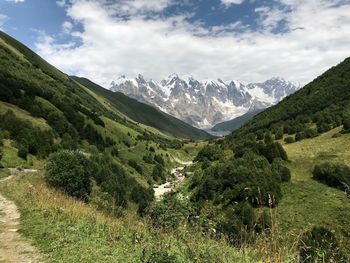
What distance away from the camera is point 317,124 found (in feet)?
239

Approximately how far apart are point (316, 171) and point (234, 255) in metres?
34.9

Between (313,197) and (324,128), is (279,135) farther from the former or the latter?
(313,197)

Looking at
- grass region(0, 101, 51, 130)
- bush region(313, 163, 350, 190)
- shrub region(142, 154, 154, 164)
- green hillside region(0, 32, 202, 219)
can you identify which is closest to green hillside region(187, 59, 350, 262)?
bush region(313, 163, 350, 190)

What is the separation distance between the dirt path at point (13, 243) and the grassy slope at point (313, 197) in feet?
50.9

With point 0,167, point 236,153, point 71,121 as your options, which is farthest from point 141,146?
point 0,167

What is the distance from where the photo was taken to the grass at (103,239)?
35.4ft

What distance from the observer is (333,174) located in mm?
39562

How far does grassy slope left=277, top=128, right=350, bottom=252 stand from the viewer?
1280 inches

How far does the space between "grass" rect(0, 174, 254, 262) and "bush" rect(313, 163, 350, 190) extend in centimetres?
3039

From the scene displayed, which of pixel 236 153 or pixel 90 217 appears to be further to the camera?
pixel 236 153

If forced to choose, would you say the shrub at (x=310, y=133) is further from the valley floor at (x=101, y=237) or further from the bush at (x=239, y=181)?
the valley floor at (x=101, y=237)

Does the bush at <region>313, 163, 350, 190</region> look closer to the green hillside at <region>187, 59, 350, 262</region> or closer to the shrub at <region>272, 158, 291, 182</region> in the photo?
the green hillside at <region>187, 59, 350, 262</region>

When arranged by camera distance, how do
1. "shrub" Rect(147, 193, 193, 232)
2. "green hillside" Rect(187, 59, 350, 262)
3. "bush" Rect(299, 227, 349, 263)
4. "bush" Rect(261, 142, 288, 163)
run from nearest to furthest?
"bush" Rect(299, 227, 349, 263) → "shrub" Rect(147, 193, 193, 232) → "green hillside" Rect(187, 59, 350, 262) → "bush" Rect(261, 142, 288, 163)

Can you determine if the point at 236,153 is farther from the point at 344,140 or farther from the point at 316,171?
the point at 316,171
